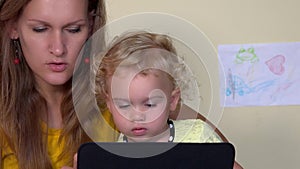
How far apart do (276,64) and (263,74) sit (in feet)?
0.16

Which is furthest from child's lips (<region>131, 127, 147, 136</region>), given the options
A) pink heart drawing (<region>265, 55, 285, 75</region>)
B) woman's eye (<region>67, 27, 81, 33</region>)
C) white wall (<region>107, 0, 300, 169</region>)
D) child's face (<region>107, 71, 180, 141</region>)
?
pink heart drawing (<region>265, 55, 285, 75</region>)

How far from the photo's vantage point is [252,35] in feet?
4.96

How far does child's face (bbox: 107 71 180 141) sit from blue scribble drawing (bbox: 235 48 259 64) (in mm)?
736

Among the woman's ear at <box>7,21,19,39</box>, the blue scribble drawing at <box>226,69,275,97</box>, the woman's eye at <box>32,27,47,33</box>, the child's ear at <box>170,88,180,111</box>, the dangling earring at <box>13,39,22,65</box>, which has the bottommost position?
the blue scribble drawing at <box>226,69,275,97</box>

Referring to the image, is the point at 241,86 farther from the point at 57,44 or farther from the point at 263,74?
the point at 57,44

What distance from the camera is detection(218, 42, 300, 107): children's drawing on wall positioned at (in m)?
1.52

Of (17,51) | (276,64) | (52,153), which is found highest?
(17,51)

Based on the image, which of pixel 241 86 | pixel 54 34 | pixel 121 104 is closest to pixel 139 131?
pixel 121 104

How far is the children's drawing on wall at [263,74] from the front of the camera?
1.52 metres

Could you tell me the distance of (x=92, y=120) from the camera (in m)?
0.76

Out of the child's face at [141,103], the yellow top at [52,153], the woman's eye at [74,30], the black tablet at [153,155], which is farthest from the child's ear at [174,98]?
the yellow top at [52,153]

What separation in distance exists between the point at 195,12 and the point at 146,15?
0.81 meters

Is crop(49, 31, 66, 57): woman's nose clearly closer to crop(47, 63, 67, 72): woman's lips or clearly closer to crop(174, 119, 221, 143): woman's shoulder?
crop(47, 63, 67, 72): woman's lips

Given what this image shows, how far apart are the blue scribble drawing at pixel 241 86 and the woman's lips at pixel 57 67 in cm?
65
